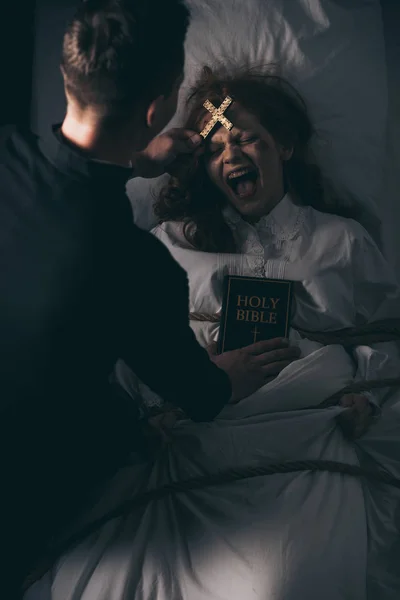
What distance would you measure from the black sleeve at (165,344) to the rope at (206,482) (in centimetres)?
9

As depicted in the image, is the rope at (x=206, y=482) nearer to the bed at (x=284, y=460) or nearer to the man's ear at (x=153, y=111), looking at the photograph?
the bed at (x=284, y=460)

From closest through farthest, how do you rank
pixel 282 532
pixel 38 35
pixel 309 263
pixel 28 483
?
pixel 282 532 → pixel 28 483 → pixel 309 263 → pixel 38 35

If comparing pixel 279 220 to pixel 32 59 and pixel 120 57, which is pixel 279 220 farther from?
pixel 32 59

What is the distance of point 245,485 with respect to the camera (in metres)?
1.04

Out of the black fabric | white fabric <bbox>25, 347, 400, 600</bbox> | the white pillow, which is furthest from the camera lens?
the white pillow

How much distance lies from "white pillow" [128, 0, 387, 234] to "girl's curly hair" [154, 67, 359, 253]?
0.02 m

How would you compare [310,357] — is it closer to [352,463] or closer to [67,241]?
[352,463]

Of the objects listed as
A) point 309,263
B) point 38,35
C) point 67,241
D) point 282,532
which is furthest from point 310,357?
point 38,35

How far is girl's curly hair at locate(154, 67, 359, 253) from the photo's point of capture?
1236mm

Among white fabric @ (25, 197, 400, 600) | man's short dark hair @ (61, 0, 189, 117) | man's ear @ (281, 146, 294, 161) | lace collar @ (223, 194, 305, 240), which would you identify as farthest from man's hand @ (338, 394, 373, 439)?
man's short dark hair @ (61, 0, 189, 117)

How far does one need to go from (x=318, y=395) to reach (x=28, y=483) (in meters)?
0.46

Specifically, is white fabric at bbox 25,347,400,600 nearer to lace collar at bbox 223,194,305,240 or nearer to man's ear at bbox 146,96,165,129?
lace collar at bbox 223,194,305,240

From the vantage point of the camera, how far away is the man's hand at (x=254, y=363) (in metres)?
1.10

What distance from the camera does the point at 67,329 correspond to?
3.44ft
